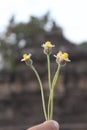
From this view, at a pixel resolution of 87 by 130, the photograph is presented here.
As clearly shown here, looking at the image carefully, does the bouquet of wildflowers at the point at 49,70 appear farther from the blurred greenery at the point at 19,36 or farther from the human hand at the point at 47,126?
the blurred greenery at the point at 19,36

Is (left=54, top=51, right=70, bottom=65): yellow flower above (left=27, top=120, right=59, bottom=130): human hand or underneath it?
above

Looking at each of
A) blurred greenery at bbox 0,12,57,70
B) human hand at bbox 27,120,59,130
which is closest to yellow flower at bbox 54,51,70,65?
human hand at bbox 27,120,59,130

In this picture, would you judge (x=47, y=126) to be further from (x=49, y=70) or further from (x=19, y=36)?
(x=19, y=36)

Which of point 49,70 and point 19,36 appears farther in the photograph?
point 19,36

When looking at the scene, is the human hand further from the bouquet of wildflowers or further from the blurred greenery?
the blurred greenery

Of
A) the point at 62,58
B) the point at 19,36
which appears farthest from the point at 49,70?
the point at 19,36

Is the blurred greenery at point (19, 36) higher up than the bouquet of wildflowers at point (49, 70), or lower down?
higher up

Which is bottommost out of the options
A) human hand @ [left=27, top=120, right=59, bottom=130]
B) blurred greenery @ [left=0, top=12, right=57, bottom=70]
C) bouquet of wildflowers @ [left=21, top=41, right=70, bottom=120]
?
human hand @ [left=27, top=120, right=59, bottom=130]

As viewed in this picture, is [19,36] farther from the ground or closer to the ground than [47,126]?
farther from the ground

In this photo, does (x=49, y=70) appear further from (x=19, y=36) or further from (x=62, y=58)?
(x=19, y=36)

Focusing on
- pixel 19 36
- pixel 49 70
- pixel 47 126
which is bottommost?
pixel 47 126

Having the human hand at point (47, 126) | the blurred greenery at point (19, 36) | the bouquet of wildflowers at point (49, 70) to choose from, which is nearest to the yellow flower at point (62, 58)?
the bouquet of wildflowers at point (49, 70)

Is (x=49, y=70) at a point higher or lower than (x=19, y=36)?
lower
